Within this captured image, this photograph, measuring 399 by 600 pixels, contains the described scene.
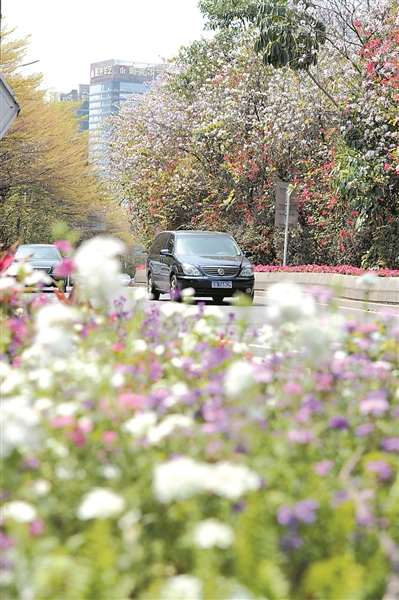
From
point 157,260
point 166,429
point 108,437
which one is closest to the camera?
point 108,437

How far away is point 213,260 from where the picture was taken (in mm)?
19703

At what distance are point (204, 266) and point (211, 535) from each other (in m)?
17.2

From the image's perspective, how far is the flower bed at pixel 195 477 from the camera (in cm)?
230

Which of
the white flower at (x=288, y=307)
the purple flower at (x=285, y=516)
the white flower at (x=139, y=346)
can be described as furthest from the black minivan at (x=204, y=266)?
the purple flower at (x=285, y=516)

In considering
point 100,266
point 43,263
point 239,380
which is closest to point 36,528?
point 239,380

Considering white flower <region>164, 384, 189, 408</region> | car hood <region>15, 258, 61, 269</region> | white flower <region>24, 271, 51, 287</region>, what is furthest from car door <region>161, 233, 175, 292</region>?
white flower <region>164, 384, 189, 408</region>

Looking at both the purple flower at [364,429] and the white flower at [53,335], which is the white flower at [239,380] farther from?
the white flower at [53,335]

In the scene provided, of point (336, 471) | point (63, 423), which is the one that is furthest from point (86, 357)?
→ point (336, 471)

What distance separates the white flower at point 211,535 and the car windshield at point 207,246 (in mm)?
17909

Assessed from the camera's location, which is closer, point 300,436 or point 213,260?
point 300,436

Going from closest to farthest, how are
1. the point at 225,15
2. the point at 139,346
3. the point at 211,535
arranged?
the point at 211,535, the point at 139,346, the point at 225,15

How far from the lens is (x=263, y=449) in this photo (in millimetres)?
3082

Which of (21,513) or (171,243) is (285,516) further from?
(171,243)

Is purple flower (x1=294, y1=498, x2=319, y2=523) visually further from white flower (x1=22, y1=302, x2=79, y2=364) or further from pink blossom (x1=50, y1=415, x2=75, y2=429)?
white flower (x1=22, y1=302, x2=79, y2=364)
